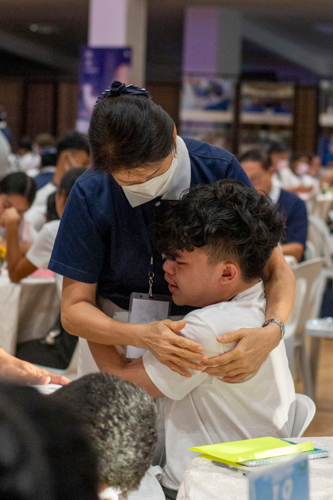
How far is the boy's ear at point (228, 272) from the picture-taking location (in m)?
1.38

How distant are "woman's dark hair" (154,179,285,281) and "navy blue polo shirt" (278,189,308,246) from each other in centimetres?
267

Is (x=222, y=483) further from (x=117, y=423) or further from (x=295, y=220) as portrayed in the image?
(x=295, y=220)

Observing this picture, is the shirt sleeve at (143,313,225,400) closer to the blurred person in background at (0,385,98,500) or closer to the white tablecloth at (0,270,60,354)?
the blurred person in background at (0,385,98,500)

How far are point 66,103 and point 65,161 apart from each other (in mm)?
10060

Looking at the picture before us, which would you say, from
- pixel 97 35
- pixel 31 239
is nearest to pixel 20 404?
pixel 31 239

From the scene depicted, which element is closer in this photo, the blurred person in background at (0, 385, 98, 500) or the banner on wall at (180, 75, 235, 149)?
the blurred person in background at (0, 385, 98, 500)

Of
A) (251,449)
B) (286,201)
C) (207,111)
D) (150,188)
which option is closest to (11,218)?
(286,201)

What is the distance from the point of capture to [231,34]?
11.3m

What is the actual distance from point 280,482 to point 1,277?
2.91 metres

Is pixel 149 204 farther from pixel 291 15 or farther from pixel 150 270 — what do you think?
pixel 291 15

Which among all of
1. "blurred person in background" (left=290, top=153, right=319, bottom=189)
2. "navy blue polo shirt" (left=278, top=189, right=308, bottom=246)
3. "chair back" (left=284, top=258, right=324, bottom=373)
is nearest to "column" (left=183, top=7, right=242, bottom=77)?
"blurred person in background" (left=290, top=153, right=319, bottom=189)

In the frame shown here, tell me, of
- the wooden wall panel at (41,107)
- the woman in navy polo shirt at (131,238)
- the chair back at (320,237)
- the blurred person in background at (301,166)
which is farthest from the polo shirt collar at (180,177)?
the wooden wall panel at (41,107)

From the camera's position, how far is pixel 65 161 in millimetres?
4703

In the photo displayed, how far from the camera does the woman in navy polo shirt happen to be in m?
1.30
